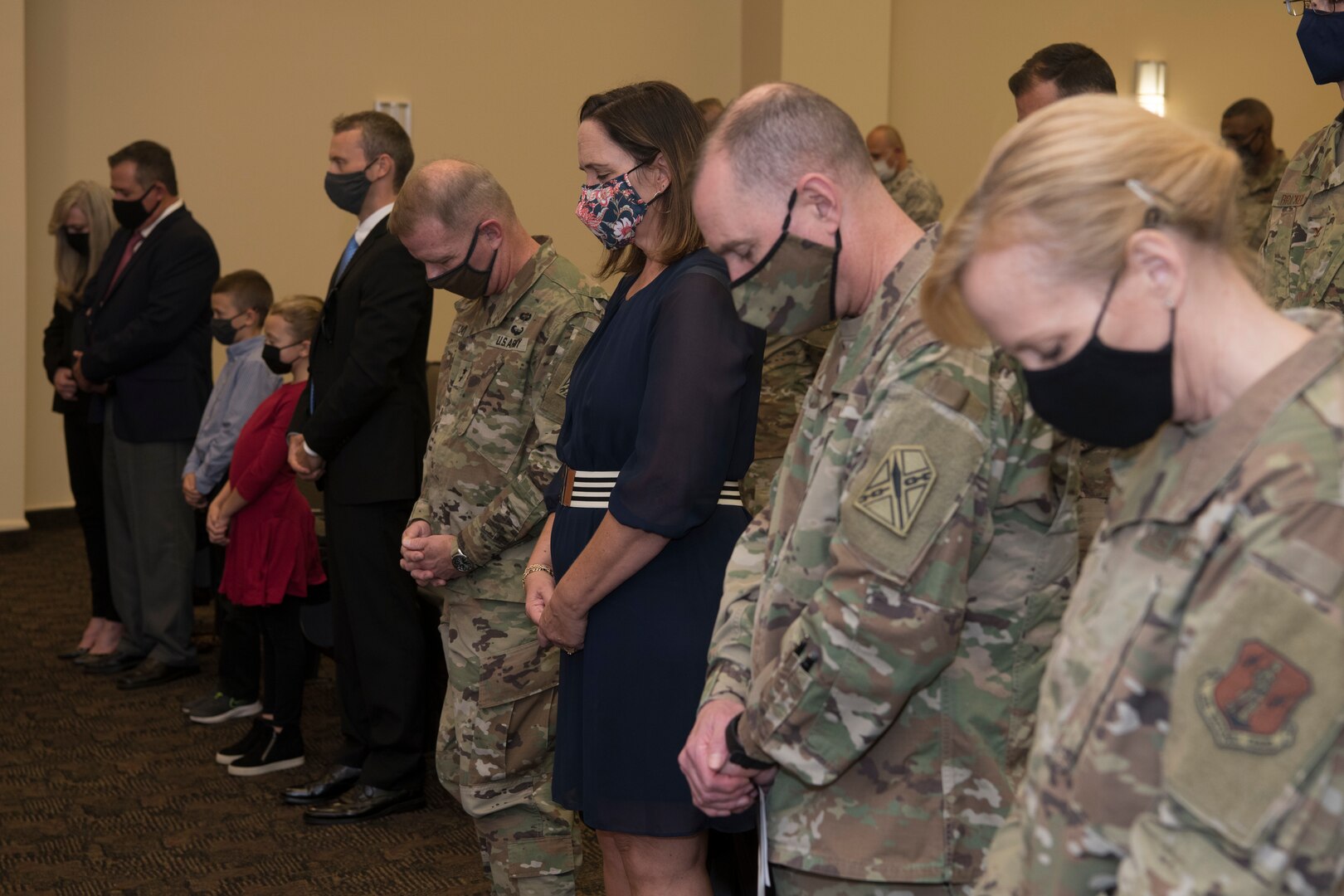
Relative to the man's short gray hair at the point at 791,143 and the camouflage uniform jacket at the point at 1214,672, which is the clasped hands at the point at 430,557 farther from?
the camouflage uniform jacket at the point at 1214,672

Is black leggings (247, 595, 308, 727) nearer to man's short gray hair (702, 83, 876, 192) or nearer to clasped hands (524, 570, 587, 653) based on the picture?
clasped hands (524, 570, 587, 653)

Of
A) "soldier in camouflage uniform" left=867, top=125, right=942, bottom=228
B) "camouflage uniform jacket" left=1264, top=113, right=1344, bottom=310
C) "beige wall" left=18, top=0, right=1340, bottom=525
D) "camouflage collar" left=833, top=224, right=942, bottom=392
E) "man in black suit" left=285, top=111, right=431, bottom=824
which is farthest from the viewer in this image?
"soldier in camouflage uniform" left=867, top=125, right=942, bottom=228

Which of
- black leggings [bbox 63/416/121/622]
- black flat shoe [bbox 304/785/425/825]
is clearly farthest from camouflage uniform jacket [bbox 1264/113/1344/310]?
black leggings [bbox 63/416/121/622]

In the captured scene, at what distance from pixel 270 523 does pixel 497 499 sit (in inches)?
60.9

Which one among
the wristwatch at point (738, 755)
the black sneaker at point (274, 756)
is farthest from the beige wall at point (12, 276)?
the wristwatch at point (738, 755)

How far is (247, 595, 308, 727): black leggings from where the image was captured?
3811 millimetres

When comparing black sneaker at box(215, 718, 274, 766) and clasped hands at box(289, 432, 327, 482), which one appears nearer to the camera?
clasped hands at box(289, 432, 327, 482)

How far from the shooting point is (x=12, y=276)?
6.57 meters

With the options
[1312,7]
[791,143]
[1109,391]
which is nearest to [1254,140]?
[1312,7]

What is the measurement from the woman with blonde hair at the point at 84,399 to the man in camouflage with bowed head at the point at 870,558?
402cm

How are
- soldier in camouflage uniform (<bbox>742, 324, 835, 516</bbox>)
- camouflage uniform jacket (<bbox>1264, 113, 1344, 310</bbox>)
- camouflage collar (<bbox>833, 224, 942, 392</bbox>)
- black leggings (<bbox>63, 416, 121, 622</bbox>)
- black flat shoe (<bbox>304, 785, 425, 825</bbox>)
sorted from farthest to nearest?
black leggings (<bbox>63, 416, 121, 622</bbox>)
soldier in camouflage uniform (<bbox>742, 324, 835, 516</bbox>)
black flat shoe (<bbox>304, 785, 425, 825</bbox>)
camouflage uniform jacket (<bbox>1264, 113, 1344, 310</bbox>)
camouflage collar (<bbox>833, 224, 942, 392</bbox>)

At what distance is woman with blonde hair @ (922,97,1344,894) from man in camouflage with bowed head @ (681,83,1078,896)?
220 mm

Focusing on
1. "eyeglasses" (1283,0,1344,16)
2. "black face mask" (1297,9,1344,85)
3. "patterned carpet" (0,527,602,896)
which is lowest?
"patterned carpet" (0,527,602,896)

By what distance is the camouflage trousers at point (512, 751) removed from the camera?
8.20ft
